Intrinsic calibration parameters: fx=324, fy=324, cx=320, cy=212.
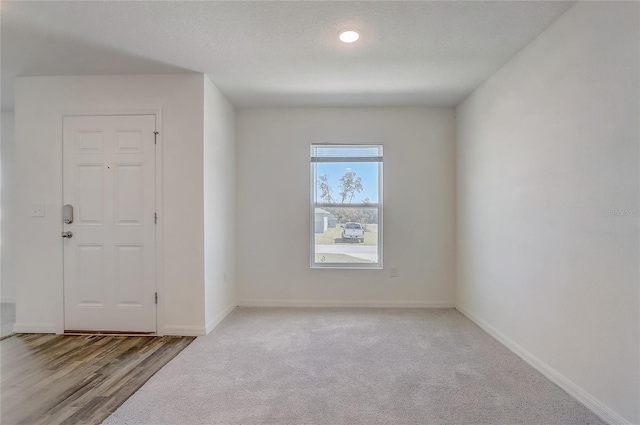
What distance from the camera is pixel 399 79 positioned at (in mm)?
3229

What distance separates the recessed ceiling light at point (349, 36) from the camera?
2.35 m

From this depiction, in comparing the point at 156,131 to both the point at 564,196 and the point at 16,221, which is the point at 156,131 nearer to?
the point at 16,221

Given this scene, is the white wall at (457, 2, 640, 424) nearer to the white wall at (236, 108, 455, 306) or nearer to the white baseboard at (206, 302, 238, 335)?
the white wall at (236, 108, 455, 306)

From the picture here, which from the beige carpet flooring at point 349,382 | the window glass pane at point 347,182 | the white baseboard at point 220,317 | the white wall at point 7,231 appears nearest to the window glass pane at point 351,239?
the window glass pane at point 347,182

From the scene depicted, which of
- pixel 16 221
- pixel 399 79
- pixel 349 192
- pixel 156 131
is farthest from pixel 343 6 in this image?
pixel 16 221

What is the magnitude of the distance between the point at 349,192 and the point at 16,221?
356cm

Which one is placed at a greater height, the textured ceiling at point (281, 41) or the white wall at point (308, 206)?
the textured ceiling at point (281, 41)

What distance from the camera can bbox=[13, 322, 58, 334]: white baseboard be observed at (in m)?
3.21

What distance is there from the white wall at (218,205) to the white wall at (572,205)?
2788 mm

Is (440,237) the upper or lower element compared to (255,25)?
lower

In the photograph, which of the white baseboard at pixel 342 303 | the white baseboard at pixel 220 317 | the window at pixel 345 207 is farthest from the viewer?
the window at pixel 345 207

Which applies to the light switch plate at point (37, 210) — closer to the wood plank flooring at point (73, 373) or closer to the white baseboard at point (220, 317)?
the wood plank flooring at point (73, 373)

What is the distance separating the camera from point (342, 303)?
4.12 meters

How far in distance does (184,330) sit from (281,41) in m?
2.73
